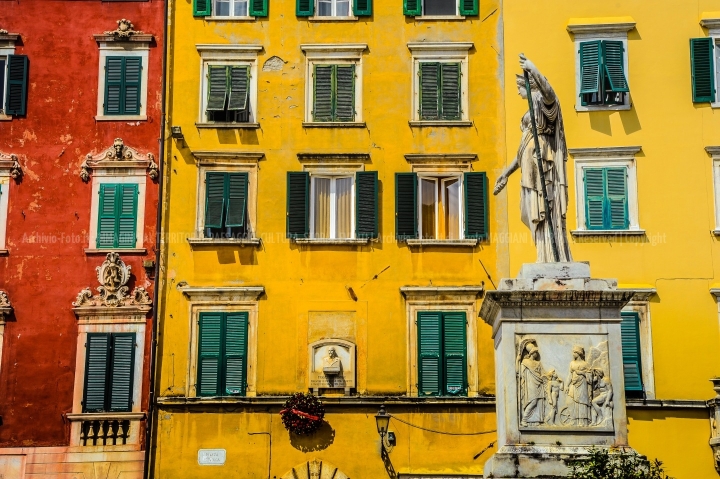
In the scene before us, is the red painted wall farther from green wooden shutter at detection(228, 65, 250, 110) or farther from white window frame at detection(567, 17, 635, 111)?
white window frame at detection(567, 17, 635, 111)

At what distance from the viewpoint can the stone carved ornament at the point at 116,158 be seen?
28.8 metres

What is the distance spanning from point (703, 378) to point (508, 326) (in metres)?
12.4

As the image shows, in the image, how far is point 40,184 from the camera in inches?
1136

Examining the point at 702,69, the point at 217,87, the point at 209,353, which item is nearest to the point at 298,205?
the point at 217,87

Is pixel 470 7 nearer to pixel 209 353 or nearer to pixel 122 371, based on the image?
pixel 209 353

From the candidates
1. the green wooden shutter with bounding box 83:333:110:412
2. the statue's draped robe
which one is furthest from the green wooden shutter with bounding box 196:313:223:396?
the statue's draped robe

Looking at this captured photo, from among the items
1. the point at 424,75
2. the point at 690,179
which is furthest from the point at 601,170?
the point at 424,75

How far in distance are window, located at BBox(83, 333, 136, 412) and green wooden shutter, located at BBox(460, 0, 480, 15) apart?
10669 mm

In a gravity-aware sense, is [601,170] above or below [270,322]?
above

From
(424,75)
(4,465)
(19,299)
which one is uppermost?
(424,75)

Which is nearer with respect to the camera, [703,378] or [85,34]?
[703,378]

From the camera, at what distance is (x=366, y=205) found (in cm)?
2833

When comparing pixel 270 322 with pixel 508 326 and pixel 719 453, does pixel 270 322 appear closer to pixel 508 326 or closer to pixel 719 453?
pixel 719 453

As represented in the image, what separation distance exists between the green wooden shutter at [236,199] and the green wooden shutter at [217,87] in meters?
1.69
